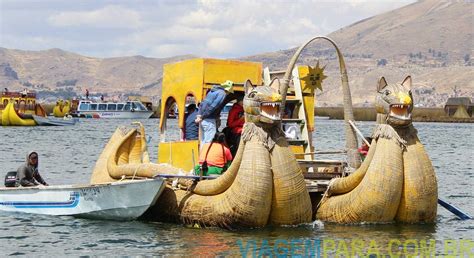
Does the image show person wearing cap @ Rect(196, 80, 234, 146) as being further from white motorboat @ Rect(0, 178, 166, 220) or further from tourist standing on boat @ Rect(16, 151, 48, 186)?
tourist standing on boat @ Rect(16, 151, 48, 186)

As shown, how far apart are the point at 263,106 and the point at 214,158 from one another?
2.01 m

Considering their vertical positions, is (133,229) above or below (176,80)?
below

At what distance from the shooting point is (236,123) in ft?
65.7

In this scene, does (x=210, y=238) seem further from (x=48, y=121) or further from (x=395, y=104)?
(x=48, y=121)

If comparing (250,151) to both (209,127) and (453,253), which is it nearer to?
(209,127)

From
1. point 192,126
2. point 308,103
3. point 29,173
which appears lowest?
point 29,173

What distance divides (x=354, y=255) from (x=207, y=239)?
9.48 ft

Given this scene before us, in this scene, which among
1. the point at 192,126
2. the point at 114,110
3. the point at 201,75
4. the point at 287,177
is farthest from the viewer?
the point at 114,110

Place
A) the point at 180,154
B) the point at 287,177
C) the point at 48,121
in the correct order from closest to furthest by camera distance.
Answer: the point at 287,177
the point at 180,154
the point at 48,121

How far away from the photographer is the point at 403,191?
18109mm

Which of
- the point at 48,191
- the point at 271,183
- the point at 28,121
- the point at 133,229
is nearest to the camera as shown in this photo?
the point at 271,183

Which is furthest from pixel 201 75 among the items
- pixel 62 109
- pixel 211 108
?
pixel 62 109

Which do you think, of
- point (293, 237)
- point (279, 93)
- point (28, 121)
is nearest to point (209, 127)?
point (279, 93)

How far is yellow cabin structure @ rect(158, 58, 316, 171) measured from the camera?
66.7 ft
